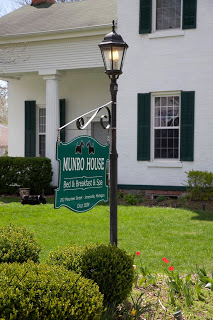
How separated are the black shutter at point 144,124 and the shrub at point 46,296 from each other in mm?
9479

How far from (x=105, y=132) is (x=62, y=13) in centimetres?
438

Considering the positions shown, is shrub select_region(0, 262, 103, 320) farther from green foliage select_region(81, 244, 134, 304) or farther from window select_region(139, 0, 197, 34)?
window select_region(139, 0, 197, 34)

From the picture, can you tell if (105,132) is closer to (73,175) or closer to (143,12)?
(143,12)

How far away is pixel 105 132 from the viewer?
1609cm

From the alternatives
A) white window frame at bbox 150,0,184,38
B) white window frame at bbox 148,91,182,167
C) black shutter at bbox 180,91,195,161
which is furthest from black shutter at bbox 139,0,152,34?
black shutter at bbox 180,91,195,161

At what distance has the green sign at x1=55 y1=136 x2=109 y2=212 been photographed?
4.59 metres

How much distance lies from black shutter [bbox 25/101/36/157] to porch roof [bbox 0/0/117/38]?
9.03 ft

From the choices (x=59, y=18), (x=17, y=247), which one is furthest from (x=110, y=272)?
(x=59, y=18)

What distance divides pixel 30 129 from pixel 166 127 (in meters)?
5.85

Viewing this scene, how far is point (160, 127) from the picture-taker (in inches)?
514

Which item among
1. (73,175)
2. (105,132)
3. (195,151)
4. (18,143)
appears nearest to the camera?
(73,175)

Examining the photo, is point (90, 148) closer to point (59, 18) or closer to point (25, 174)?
point (25, 174)

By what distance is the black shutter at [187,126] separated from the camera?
41.2 ft

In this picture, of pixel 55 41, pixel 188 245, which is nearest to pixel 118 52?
pixel 188 245
